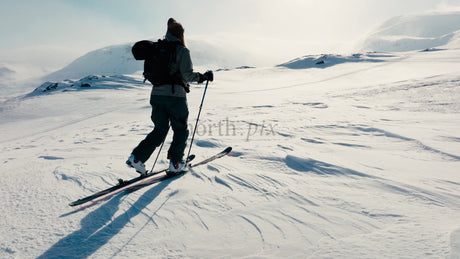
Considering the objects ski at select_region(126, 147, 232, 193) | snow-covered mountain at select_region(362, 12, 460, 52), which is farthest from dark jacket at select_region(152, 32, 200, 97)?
snow-covered mountain at select_region(362, 12, 460, 52)

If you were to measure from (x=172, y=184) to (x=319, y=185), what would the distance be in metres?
1.57

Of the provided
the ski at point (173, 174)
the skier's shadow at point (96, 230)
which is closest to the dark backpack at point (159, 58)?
the ski at point (173, 174)

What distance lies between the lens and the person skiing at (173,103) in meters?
2.76

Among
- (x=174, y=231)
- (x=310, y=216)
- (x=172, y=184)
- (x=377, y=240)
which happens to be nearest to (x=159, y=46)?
(x=172, y=184)

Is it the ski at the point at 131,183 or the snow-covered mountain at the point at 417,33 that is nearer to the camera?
the ski at the point at 131,183

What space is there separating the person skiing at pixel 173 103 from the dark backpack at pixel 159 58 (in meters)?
0.01

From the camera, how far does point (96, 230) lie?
190cm

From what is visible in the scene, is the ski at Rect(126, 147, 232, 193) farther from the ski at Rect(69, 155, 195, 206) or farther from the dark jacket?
the dark jacket

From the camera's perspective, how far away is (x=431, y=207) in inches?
83.5

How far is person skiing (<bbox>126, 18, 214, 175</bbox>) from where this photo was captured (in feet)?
9.04

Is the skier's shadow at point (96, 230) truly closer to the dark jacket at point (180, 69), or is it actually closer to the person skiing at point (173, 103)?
the person skiing at point (173, 103)

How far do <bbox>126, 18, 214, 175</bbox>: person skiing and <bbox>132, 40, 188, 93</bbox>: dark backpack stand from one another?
0.01 meters

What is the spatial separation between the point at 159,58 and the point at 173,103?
20.0 inches

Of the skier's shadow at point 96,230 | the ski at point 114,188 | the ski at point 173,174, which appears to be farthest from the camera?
the ski at point 173,174
